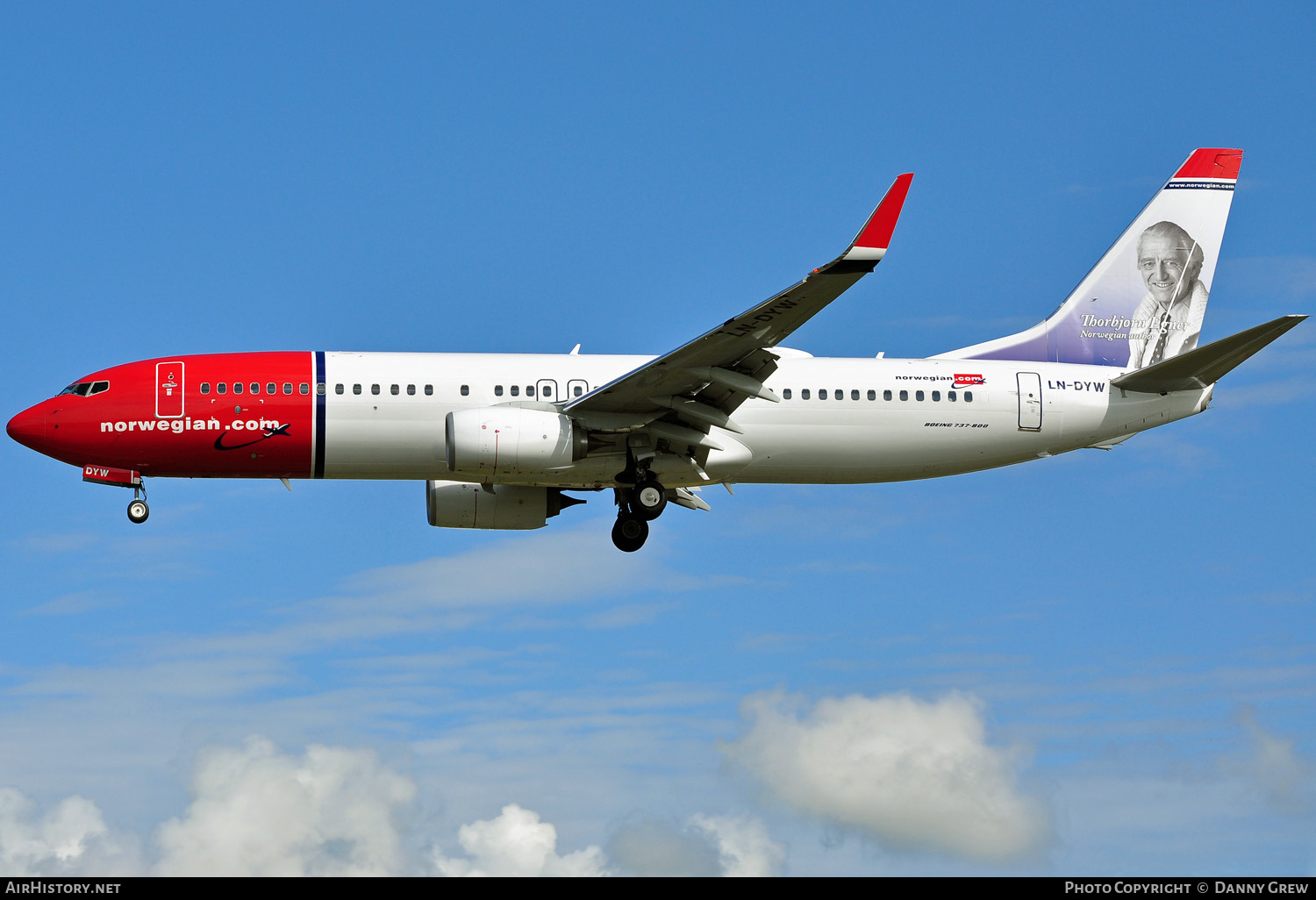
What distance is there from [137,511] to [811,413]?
13.8m

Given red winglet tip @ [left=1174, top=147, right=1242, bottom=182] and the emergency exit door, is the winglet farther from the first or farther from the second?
red winglet tip @ [left=1174, top=147, right=1242, bottom=182]

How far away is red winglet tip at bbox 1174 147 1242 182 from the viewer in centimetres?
3709

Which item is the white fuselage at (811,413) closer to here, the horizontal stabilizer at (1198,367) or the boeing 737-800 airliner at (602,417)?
the boeing 737-800 airliner at (602,417)

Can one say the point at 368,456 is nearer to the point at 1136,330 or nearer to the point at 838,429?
the point at 838,429

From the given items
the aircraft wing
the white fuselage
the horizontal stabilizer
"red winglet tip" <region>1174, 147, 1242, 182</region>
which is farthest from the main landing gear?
"red winglet tip" <region>1174, 147, 1242, 182</region>

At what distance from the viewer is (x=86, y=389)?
→ 3136 centimetres

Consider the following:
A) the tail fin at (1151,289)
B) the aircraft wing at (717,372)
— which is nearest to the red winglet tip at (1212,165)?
the tail fin at (1151,289)

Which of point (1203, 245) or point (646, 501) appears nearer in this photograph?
point (646, 501)

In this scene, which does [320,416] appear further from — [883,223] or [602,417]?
[883,223]

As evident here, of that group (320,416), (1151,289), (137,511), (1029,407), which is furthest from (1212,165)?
(137,511)
